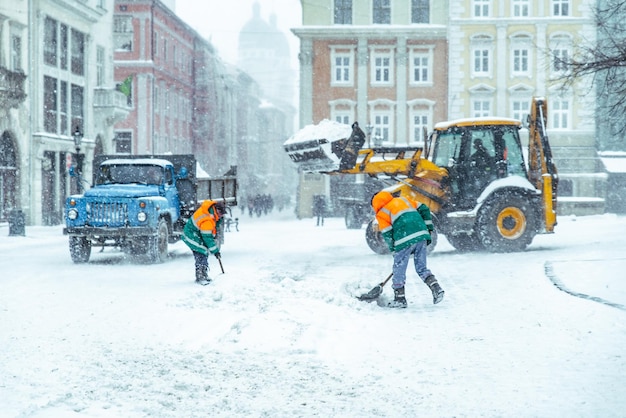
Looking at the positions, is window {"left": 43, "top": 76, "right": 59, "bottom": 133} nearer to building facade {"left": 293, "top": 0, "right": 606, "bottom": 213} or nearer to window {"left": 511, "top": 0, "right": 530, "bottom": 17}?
building facade {"left": 293, "top": 0, "right": 606, "bottom": 213}

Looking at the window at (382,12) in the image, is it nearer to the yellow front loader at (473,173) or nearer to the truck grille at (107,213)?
the yellow front loader at (473,173)

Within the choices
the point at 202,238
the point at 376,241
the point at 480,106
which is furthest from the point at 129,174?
the point at 480,106

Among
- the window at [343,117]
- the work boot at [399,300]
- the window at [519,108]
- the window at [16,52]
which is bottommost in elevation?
the work boot at [399,300]

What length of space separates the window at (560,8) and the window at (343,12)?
37.5 feet

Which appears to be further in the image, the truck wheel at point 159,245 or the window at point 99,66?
the window at point 99,66

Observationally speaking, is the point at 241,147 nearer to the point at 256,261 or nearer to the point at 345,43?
the point at 345,43

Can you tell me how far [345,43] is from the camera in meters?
49.9

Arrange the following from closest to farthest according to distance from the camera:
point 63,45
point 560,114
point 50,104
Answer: point 50,104 < point 63,45 < point 560,114

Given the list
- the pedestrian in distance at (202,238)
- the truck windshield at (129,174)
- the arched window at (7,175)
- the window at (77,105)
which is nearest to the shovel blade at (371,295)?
Answer: the pedestrian in distance at (202,238)

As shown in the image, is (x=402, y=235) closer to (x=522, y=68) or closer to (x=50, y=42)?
(x=50, y=42)

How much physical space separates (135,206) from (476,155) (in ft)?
24.3

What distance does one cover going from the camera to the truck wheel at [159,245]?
55.4 feet

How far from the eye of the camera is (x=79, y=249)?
55.9 feet

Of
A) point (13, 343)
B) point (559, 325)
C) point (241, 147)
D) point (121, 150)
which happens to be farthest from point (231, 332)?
point (241, 147)
